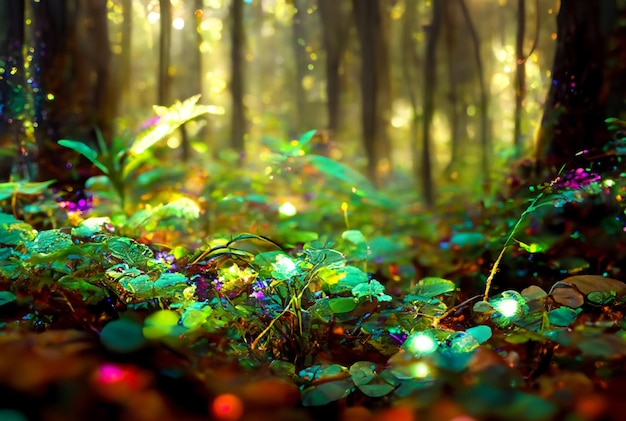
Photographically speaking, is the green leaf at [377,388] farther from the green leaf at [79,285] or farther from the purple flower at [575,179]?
the purple flower at [575,179]

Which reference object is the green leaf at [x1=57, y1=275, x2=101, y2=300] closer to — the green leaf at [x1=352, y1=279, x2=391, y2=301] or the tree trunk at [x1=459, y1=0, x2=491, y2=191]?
the green leaf at [x1=352, y1=279, x2=391, y2=301]

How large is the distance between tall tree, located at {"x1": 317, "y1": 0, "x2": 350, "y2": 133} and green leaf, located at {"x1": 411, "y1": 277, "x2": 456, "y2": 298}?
14.1 feet

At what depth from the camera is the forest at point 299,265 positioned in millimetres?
968

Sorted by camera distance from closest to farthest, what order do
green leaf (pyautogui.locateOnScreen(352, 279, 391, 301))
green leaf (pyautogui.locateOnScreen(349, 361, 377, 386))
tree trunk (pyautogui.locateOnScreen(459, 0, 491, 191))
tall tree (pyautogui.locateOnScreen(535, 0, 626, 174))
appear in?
green leaf (pyautogui.locateOnScreen(349, 361, 377, 386)), green leaf (pyautogui.locateOnScreen(352, 279, 391, 301)), tall tree (pyautogui.locateOnScreen(535, 0, 626, 174)), tree trunk (pyautogui.locateOnScreen(459, 0, 491, 191))

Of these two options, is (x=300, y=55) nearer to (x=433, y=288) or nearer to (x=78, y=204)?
(x=78, y=204)

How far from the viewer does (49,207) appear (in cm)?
253

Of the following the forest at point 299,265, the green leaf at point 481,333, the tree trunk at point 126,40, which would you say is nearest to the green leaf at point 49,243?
the forest at point 299,265

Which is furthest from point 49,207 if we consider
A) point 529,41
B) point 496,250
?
point 529,41

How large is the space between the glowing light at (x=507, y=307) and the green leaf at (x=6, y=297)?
5.06 feet

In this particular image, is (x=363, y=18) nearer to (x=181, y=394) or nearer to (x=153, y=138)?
(x=153, y=138)

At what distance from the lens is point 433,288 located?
1805 mm

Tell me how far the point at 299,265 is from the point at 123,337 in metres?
0.70

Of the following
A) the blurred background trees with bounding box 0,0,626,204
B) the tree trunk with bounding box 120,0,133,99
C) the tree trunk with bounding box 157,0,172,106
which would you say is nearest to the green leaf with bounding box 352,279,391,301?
the blurred background trees with bounding box 0,0,626,204

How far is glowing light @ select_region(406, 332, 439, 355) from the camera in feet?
4.52
